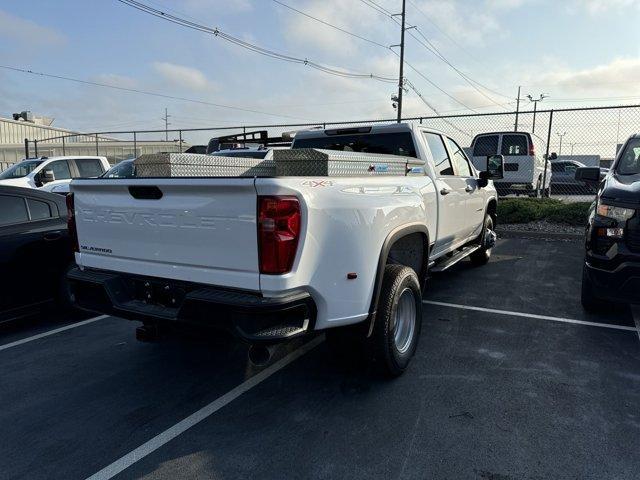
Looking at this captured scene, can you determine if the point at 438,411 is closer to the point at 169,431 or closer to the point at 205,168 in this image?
the point at 169,431

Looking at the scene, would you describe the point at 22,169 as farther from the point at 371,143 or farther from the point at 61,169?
the point at 371,143

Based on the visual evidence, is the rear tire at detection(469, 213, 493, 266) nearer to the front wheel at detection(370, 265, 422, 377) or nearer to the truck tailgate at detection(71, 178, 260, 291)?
the front wheel at detection(370, 265, 422, 377)

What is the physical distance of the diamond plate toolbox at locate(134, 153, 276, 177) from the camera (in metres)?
3.04

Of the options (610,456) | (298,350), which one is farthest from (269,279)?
(610,456)

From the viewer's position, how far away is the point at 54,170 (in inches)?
509

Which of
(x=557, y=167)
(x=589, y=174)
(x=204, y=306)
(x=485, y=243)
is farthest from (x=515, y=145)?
(x=204, y=306)

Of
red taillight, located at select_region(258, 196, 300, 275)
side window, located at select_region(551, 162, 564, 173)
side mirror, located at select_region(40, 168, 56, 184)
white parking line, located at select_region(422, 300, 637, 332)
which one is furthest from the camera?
side window, located at select_region(551, 162, 564, 173)

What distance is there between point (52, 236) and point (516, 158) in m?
12.5

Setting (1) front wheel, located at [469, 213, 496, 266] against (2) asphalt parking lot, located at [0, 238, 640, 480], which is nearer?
(2) asphalt parking lot, located at [0, 238, 640, 480]

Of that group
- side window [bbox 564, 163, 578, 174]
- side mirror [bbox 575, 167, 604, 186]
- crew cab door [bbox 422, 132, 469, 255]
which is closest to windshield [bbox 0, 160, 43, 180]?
crew cab door [bbox 422, 132, 469, 255]

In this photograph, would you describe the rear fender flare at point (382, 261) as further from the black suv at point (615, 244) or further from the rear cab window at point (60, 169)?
the rear cab window at point (60, 169)

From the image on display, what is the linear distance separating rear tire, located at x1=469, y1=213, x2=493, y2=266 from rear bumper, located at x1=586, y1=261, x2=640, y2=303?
255cm

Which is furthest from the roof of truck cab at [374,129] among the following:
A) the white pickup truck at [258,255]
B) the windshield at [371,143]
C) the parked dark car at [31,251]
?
the parked dark car at [31,251]

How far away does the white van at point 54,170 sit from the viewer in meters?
12.4
